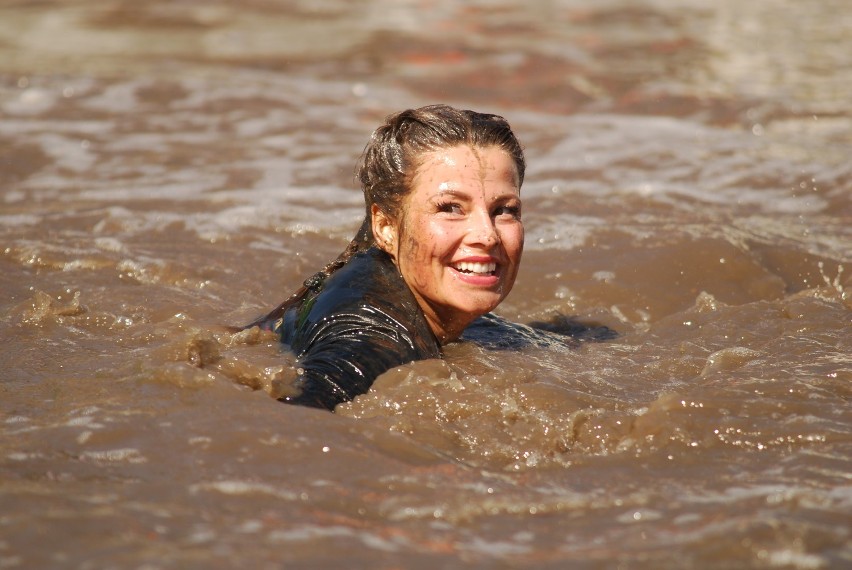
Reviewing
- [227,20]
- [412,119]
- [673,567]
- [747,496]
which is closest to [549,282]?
[412,119]

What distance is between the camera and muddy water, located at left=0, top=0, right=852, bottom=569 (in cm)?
274

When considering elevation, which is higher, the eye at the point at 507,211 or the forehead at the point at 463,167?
the forehead at the point at 463,167

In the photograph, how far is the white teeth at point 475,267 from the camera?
4012 mm

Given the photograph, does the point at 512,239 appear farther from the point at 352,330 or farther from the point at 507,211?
the point at 352,330

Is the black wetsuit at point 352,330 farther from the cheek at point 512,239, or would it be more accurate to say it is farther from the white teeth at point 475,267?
the cheek at point 512,239

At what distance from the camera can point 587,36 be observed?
13.4 metres

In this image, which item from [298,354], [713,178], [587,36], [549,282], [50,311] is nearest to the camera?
[298,354]

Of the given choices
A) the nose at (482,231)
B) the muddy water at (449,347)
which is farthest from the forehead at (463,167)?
the muddy water at (449,347)

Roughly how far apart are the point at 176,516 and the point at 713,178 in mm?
5850

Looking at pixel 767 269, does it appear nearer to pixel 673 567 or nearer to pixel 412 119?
pixel 412 119

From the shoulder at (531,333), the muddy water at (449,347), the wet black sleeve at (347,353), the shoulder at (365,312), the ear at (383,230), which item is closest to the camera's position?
the muddy water at (449,347)

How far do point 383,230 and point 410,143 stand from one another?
0.37 meters

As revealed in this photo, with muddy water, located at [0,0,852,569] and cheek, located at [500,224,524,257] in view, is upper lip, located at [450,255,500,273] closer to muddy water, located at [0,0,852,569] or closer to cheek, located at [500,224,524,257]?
cheek, located at [500,224,524,257]

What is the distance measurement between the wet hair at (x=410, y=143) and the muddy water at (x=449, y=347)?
0.69m
